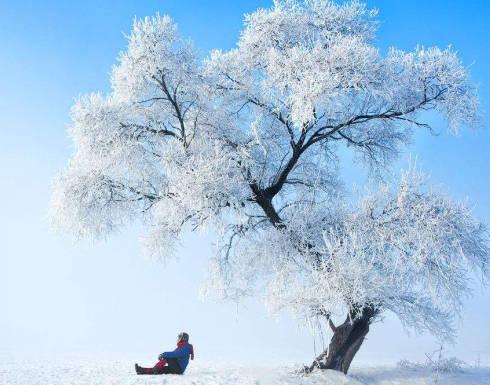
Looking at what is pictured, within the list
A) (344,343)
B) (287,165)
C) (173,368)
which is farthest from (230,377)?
(287,165)

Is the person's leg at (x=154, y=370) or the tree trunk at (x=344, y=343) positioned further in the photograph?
the tree trunk at (x=344, y=343)

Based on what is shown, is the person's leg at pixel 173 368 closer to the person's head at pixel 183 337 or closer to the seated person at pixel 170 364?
the seated person at pixel 170 364

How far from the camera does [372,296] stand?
33.5ft

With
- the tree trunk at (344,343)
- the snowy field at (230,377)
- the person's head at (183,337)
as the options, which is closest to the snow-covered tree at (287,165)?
the tree trunk at (344,343)

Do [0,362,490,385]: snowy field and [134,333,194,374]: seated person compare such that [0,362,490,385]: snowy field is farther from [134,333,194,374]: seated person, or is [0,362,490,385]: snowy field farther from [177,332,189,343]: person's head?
[177,332,189,343]: person's head

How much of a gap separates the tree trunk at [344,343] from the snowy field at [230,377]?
36cm

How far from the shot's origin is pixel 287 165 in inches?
516

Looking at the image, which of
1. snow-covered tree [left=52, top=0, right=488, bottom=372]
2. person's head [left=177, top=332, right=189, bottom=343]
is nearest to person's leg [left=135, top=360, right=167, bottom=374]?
person's head [left=177, top=332, right=189, bottom=343]

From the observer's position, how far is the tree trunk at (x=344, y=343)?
39.5ft

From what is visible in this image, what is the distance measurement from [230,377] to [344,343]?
10.4 feet

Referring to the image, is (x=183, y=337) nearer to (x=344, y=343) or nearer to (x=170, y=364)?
(x=170, y=364)

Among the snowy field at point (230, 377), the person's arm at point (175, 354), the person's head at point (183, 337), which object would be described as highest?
the person's head at point (183, 337)

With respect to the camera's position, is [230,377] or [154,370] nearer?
[230,377]

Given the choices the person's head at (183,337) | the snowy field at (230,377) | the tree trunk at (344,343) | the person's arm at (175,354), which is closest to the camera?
the snowy field at (230,377)
